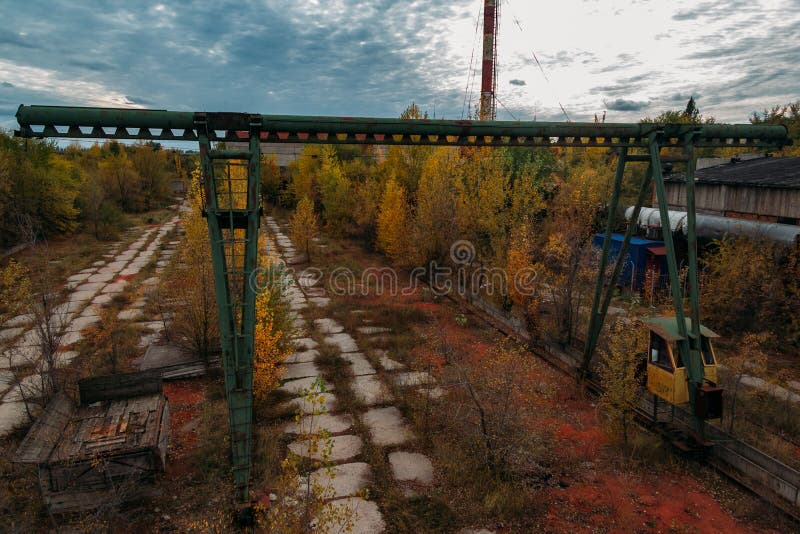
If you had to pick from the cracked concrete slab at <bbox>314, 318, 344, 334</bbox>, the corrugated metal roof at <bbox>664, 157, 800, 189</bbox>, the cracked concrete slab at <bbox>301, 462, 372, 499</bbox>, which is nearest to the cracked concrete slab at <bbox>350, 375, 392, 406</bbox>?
the cracked concrete slab at <bbox>301, 462, 372, 499</bbox>

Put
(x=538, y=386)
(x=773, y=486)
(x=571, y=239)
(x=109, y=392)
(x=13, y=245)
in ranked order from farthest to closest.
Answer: (x=13, y=245), (x=571, y=239), (x=538, y=386), (x=109, y=392), (x=773, y=486)

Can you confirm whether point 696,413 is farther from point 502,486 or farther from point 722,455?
point 502,486

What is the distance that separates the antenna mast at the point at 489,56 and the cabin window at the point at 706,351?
2706 cm

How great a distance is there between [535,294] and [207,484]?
33.1 ft

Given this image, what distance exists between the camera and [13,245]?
2519 centimetres

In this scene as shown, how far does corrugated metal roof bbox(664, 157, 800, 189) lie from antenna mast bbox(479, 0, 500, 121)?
52.1 feet

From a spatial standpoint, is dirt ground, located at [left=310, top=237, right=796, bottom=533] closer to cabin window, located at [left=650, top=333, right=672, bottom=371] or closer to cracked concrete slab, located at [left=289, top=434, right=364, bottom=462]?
cabin window, located at [left=650, top=333, right=672, bottom=371]

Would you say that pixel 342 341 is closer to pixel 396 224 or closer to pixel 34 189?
pixel 396 224

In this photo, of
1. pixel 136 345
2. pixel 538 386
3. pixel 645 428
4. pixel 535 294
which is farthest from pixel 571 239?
pixel 136 345

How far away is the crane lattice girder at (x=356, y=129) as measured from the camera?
261 inches

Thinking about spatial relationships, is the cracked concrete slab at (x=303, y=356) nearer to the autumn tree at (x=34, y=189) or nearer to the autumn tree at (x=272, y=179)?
the autumn tree at (x=34, y=189)

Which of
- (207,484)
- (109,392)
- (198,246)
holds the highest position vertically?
(198,246)

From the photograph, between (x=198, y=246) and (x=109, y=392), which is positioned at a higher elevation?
(x=198, y=246)

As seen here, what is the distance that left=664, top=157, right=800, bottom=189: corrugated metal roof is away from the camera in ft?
51.5
